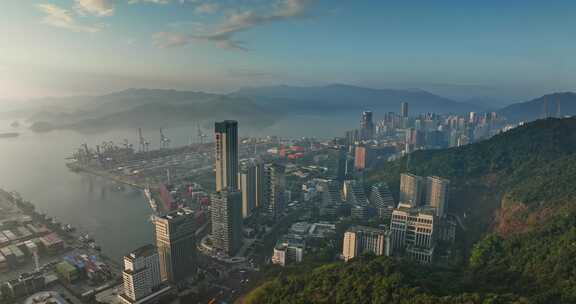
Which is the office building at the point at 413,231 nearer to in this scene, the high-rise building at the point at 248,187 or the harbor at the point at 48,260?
the high-rise building at the point at 248,187

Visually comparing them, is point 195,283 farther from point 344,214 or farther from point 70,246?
point 344,214

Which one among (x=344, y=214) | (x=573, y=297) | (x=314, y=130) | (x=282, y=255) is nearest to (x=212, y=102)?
(x=314, y=130)

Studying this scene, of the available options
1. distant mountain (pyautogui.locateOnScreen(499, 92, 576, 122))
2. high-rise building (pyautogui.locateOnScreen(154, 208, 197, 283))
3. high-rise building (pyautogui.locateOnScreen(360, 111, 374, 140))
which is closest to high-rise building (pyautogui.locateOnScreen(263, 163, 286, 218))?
high-rise building (pyautogui.locateOnScreen(154, 208, 197, 283))

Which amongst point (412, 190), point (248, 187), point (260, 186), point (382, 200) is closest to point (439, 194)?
point (412, 190)

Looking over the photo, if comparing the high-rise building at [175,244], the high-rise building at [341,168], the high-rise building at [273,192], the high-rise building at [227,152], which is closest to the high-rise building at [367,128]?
the high-rise building at [341,168]

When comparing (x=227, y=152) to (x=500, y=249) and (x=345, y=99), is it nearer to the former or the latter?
(x=500, y=249)

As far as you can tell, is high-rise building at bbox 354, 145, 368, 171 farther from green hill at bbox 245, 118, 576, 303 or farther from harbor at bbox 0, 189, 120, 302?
harbor at bbox 0, 189, 120, 302
